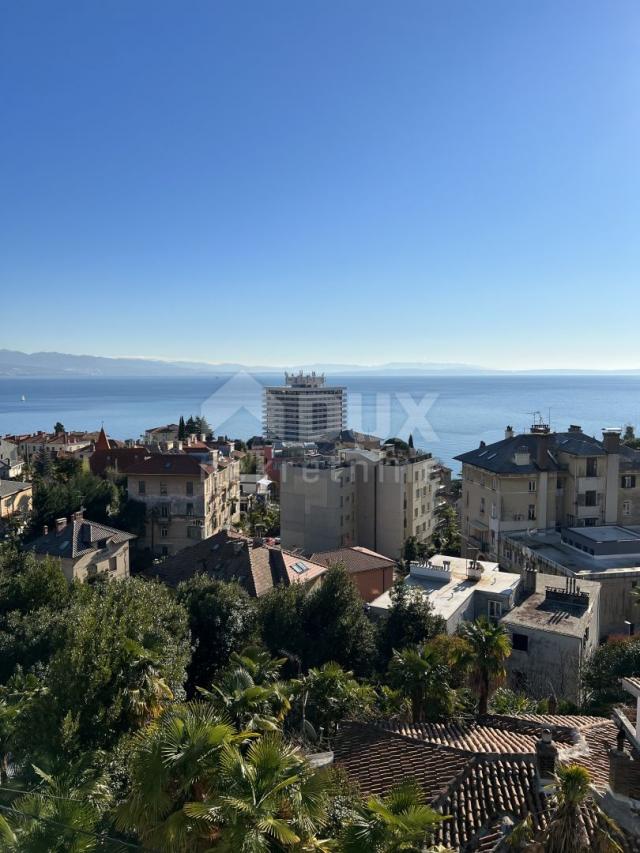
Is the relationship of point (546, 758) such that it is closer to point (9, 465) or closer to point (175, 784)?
point (175, 784)

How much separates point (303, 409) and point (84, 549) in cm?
11387

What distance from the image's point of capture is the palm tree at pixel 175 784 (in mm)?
5348

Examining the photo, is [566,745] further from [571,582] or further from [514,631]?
[571,582]

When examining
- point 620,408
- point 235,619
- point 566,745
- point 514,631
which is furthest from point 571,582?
point 620,408

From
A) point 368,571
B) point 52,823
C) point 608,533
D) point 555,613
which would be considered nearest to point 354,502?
point 368,571

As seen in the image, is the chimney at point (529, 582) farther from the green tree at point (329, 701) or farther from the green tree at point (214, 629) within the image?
the green tree at point (329, 701)

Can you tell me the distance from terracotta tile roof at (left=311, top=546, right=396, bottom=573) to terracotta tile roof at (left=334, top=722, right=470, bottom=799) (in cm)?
1437

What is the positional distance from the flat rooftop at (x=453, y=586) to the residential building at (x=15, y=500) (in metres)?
21.3

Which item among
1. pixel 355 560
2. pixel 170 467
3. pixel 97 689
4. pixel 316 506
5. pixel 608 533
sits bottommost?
pixel 355 560

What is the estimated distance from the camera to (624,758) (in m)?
6.00

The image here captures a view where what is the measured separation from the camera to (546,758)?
7.36m

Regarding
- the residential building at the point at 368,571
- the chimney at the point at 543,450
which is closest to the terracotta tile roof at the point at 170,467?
the residential building at the point at 368,571

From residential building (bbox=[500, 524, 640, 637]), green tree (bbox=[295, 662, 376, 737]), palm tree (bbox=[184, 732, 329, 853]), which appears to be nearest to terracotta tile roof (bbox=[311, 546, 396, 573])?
residential building (bbox=[500, 524, 640, 637])

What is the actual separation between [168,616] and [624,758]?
11.4 metres
